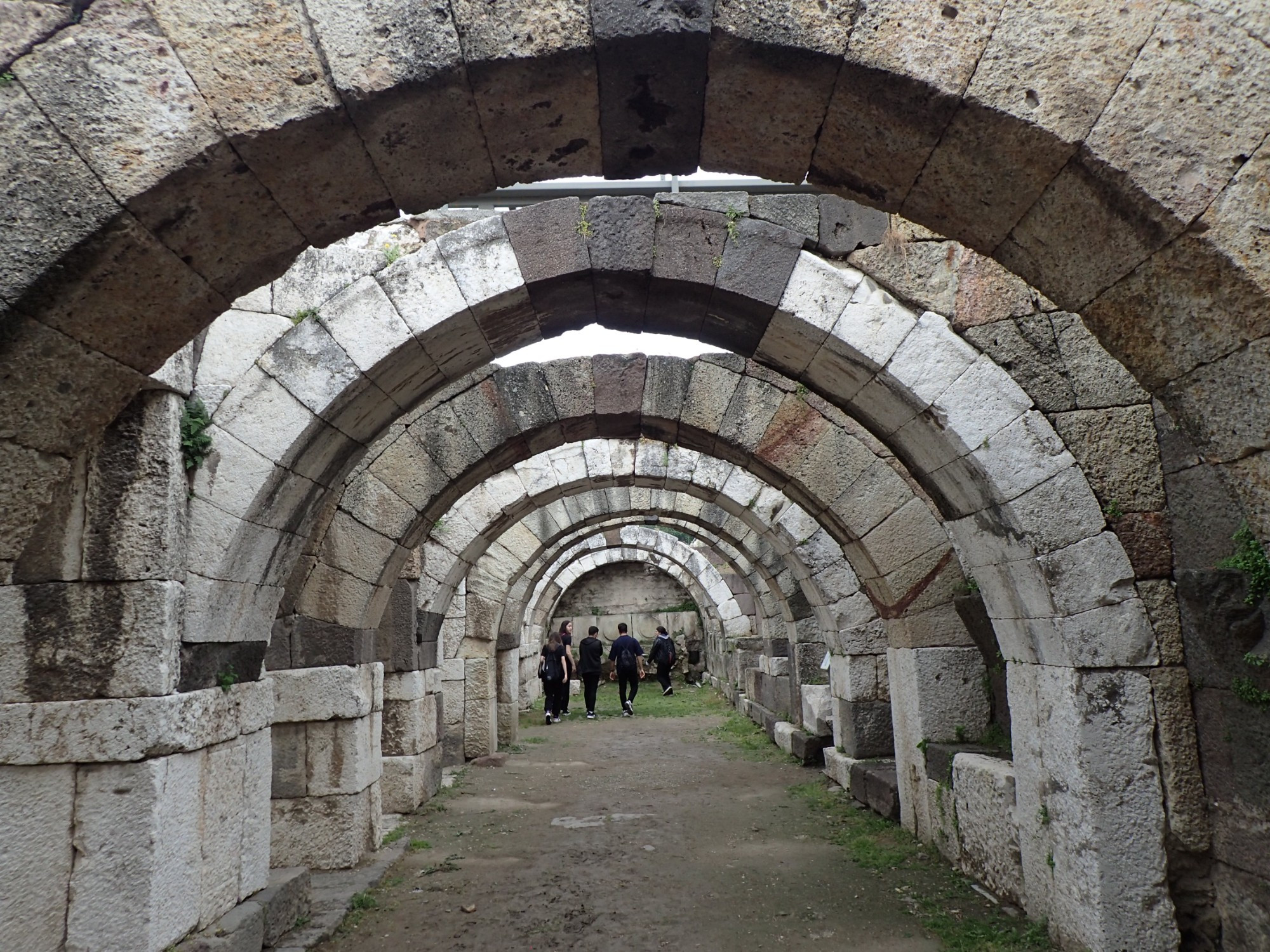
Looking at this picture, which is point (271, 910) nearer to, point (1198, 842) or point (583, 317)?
point (583, 317)

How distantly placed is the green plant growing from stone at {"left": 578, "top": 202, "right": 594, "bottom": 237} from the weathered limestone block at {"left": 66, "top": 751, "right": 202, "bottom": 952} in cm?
257

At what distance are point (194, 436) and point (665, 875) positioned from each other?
12.2 feet

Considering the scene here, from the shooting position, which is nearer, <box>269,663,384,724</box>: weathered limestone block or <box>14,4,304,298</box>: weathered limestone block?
<box>14,4,304,298</box>: weathered limestone block

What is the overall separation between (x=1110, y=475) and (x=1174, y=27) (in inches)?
90.7

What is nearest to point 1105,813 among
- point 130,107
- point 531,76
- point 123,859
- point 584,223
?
point 584,223

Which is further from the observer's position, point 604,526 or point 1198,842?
point 604,526

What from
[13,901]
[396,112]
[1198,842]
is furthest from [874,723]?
[396,112]

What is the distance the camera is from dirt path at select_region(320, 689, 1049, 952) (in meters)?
4.35

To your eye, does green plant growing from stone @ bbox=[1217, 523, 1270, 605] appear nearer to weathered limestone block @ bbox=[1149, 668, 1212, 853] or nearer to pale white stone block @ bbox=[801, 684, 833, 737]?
weathered limestone block @ bbox=[1149, 668, 1212, 853]

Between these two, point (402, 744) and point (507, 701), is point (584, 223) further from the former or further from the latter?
point (507, 701)

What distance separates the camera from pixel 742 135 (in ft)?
7.48

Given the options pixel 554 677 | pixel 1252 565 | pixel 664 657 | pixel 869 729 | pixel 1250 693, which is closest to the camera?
pixel 1252 565

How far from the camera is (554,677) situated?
14.0 meters

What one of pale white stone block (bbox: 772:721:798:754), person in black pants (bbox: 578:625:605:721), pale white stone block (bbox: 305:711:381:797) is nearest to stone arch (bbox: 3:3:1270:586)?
pale white stone block (bbox: 305:711:381:797)
